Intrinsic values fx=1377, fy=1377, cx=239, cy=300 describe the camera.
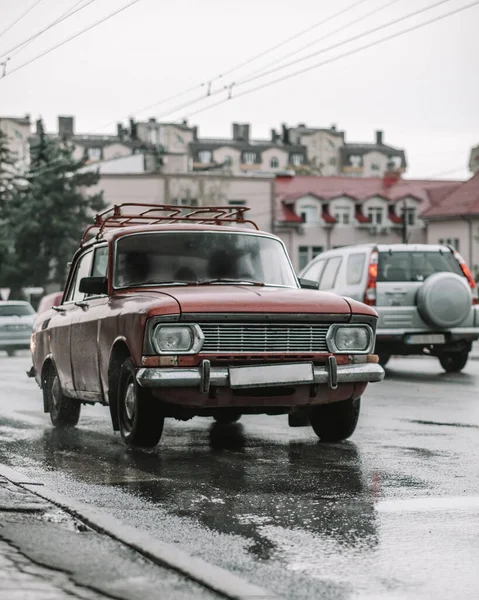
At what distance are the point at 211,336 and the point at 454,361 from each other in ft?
40.3

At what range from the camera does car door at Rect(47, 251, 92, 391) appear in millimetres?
A: 12000

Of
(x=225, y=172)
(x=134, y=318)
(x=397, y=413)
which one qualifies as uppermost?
(x=225, y=172)

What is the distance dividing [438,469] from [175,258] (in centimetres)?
308

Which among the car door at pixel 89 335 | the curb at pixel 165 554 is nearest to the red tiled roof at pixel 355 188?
the car door at pixel 89 335

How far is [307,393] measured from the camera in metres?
9.83

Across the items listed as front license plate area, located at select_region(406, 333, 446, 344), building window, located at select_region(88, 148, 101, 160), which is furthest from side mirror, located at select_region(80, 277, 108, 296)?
building window, located at select_region(88, 148, 101, 160)

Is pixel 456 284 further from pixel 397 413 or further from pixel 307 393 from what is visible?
pixel 307 393

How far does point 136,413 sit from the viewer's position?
9938mm

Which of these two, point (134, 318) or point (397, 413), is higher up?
point (134, 318)

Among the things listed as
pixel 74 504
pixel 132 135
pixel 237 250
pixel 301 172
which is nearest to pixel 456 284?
pixel 237 250

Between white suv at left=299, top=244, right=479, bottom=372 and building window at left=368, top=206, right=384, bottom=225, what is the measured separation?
8192 cm

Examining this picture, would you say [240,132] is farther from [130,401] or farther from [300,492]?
[300,492]

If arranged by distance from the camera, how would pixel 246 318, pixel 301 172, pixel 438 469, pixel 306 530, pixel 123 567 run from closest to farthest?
pixel 123 567
pixel 306 530
pixel 438 469
pixel 246 318
pixel 301 172

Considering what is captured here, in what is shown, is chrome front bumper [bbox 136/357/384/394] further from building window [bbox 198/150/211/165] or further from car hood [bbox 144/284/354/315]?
building window [bbox 198/150/211/165]
